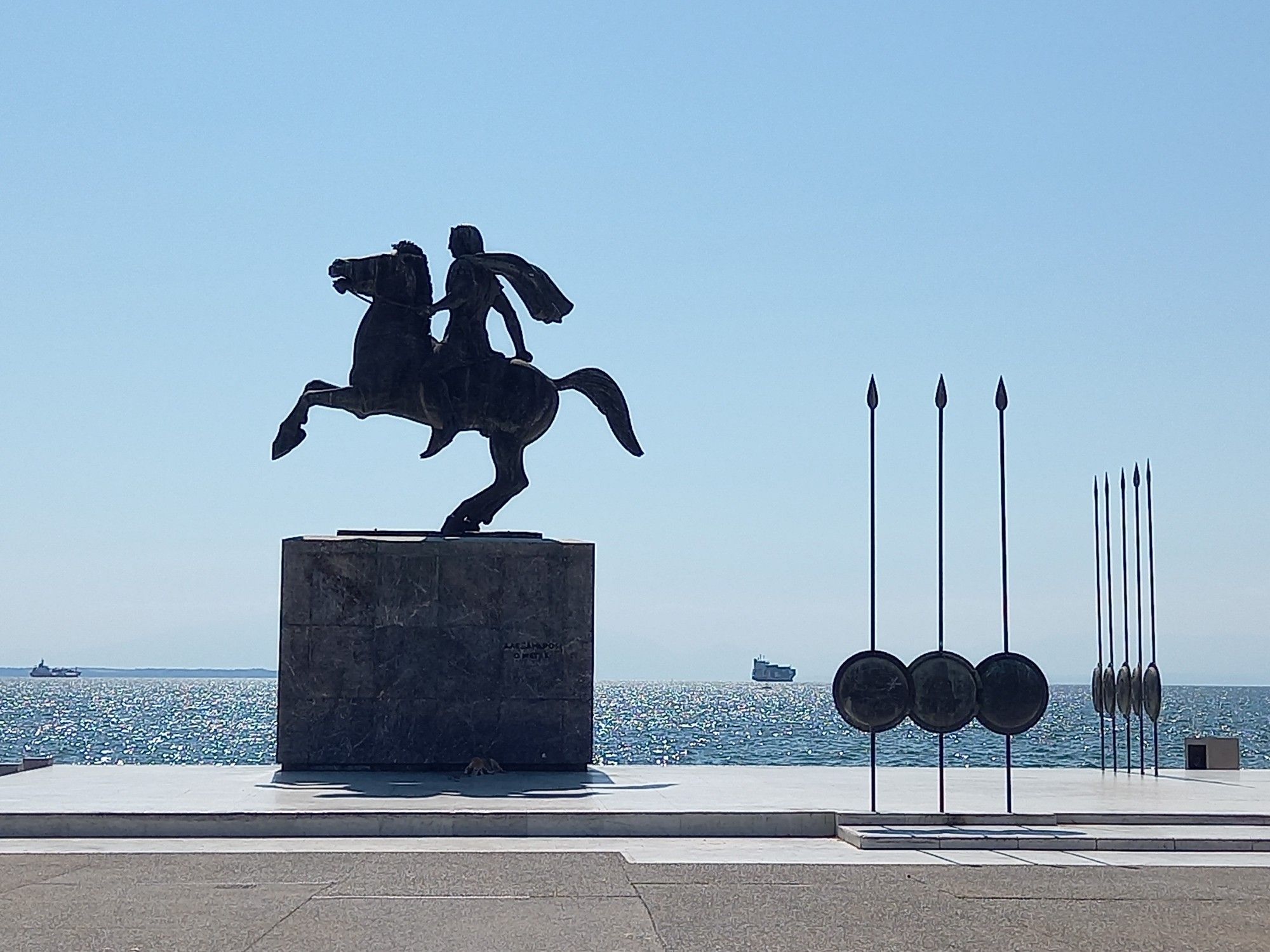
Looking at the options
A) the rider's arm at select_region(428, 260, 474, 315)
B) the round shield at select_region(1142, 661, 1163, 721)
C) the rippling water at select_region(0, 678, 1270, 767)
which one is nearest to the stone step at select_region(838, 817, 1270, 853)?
the round shield at select_region(1142, 661, 1163, 721)

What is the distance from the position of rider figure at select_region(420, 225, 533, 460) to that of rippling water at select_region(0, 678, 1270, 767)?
28.0 metres

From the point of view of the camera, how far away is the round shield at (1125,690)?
22.6 m

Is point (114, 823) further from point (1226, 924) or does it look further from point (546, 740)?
point (1226, 924)

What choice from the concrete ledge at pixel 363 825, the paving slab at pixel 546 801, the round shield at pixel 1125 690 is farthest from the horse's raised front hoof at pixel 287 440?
the round shield at pixel 1125 690

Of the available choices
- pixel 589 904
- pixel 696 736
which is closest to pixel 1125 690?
pixel 589 904

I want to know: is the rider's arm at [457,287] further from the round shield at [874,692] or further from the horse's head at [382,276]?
the round shield at [874,692]

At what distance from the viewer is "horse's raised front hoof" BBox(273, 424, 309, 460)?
20953mm

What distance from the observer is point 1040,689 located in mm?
16219

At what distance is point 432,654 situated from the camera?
1964 cm

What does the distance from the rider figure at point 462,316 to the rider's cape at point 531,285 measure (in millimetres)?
104

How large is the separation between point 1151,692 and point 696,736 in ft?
192

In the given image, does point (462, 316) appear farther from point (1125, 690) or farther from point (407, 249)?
point (1125, 690)

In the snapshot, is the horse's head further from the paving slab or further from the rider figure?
the paving slab

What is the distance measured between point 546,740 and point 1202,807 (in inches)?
283
